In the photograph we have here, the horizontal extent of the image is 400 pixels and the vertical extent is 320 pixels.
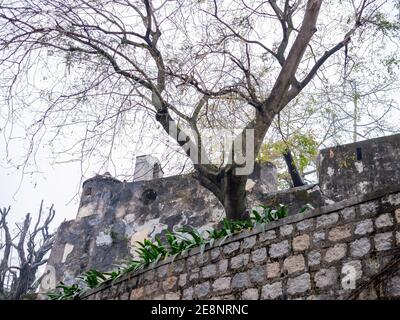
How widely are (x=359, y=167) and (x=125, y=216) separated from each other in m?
4.70

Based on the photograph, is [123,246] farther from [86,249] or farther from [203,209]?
[203,209]

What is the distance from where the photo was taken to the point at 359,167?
24.3 ft

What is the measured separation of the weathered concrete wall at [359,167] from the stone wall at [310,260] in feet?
11.9

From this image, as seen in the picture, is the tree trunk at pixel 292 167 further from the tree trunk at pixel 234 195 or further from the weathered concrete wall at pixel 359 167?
the tree trunk at pixel 234 195

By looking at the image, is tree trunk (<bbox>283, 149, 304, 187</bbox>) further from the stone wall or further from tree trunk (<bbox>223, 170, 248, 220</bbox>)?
the stone wall

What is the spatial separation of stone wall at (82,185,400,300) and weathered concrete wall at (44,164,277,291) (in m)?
4.00

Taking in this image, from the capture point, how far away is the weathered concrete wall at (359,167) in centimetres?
722

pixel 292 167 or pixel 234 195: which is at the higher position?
pixel 292 167

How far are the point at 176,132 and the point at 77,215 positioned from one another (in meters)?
5.27

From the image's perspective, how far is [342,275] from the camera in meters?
3.37

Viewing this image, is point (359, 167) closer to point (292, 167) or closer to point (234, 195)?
point (292, 167)

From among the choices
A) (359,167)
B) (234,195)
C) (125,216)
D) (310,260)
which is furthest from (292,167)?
(310,260)

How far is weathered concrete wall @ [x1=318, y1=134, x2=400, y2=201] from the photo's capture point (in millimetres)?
7219
